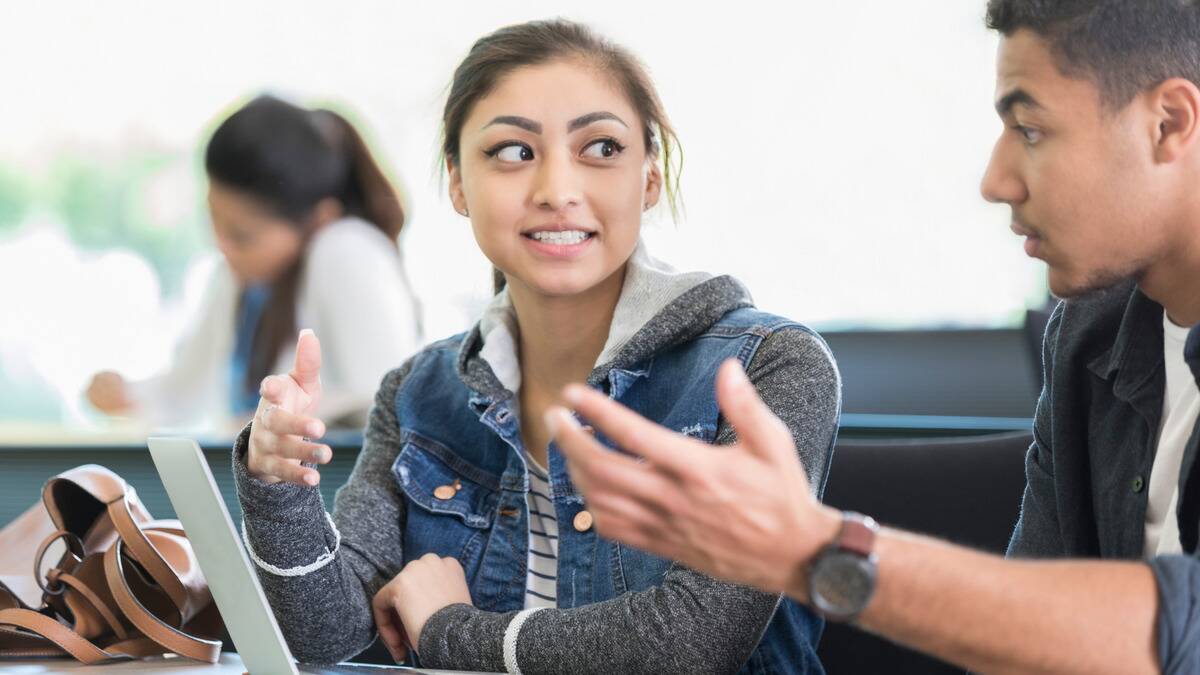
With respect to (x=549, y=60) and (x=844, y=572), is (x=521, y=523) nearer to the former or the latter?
(x=549, y=60)

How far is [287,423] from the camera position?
3.99 ft

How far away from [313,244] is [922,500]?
5.43 ft

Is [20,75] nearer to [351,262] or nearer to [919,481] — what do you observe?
[351,262]

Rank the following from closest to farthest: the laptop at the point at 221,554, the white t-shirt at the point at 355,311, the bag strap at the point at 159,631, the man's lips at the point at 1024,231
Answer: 1. the laptop at the point at 221,554
2. the man's lips at the point at 1024,231
3. the bag strap at the point at 159,631
4. the white t-shirt at the point at 355,311

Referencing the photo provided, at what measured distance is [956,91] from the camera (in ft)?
10.7

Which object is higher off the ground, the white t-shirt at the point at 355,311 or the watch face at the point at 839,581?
the watch face at the point at 839,581

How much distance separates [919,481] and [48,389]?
3.17 metres

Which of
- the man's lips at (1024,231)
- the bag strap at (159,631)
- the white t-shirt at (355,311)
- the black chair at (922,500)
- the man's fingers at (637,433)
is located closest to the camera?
the man's fingers at (637,433)

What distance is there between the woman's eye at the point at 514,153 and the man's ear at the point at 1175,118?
2.24 feet

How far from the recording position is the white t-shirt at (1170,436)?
1.15 meters

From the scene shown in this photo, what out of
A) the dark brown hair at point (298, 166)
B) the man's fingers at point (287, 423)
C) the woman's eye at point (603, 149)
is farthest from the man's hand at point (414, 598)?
the dark brown hair at point (298, 166)

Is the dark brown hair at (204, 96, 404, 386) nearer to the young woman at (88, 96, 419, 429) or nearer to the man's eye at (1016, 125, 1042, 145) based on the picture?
the young woman at (88, 96, 419, 429)

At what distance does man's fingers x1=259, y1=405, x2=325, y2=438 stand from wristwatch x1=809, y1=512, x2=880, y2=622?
53 centimetres

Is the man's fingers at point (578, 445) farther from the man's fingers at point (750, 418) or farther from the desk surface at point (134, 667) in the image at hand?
the desk surface at point (134, 667)
